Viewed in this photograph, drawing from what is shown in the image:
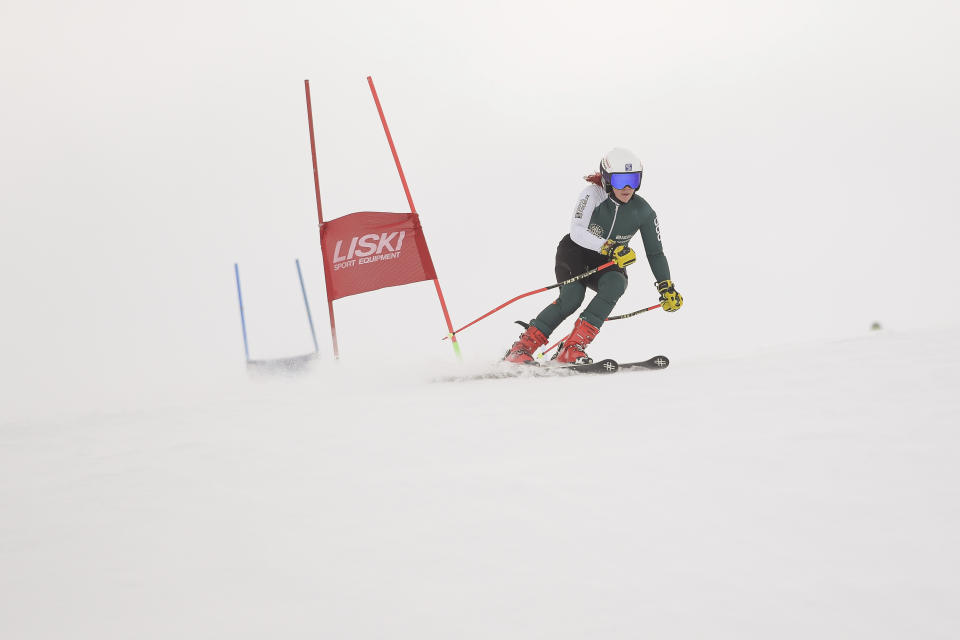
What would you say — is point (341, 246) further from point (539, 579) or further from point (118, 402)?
point (539, 579)

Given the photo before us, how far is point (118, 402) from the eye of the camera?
5023 millimetres

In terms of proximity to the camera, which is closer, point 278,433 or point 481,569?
point 481,569

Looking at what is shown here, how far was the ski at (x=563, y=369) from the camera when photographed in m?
4.89

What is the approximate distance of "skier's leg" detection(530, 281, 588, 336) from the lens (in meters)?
5.36

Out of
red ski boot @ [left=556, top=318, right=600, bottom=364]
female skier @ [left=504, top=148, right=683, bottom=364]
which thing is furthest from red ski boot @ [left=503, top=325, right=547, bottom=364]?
red ski boot @ [left=556, top=318, right=600, bottom=364]

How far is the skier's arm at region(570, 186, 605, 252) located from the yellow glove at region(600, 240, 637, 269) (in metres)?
0.10

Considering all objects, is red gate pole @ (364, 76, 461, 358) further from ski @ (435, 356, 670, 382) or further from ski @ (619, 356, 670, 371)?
ski @ (619, 356, 670, 371)

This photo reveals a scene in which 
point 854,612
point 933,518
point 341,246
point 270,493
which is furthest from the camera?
point 341,246

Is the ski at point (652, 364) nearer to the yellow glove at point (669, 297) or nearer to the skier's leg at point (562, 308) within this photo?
A: the yellow glove at point (669, 297)

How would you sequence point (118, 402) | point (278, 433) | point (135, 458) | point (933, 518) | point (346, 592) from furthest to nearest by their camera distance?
point (118, 402), point (278, 433), point (135, 458), point (933, 518), point (346, 592)

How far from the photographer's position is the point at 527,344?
5.38 metres

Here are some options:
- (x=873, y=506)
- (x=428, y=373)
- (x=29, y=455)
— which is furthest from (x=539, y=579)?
(x=428, y=373)

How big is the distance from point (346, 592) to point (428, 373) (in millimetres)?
2970

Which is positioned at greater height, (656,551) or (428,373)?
(428,373)
